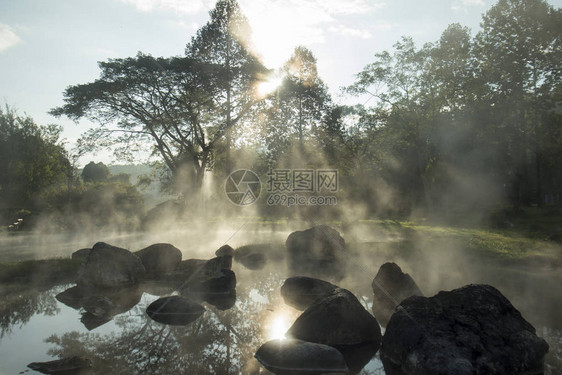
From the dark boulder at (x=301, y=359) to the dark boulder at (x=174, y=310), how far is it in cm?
305

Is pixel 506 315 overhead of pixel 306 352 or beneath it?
overhead

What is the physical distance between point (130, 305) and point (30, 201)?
116 feet

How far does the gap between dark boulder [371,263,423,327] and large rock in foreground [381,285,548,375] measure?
2.81 m

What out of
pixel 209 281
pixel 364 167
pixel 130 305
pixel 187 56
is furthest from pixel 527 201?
pixel 130 305

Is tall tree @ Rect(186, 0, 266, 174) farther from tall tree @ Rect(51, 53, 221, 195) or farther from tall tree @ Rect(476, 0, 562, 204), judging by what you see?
tall tree @ Rect(476, 0, 562, 204)

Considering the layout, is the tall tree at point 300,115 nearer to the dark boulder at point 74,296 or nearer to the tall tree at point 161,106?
the tall tree at point 161,106

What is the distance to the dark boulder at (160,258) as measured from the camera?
550 inches

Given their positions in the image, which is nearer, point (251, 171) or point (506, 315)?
point (506, 315)

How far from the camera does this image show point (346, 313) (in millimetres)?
7602

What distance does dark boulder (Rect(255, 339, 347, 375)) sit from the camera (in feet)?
20.2

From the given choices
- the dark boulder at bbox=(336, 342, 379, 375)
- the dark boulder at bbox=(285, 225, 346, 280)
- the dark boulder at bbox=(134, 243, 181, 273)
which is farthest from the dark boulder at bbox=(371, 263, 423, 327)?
the dark boulder at bbox=(134, 243, 181, 273)

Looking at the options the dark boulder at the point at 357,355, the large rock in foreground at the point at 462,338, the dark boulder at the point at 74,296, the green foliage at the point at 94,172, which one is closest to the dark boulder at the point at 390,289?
the dark boulder at the point at 357,355

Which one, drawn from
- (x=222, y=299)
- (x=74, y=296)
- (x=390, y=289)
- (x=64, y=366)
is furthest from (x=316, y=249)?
(x=64, y=366)

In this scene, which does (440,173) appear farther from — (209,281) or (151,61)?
(209,281)
